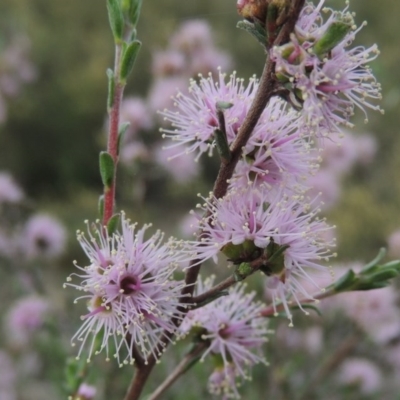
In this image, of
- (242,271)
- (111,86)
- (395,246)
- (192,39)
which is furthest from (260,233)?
(192,39)

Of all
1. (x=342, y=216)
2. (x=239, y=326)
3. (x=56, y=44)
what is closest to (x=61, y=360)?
(x=239, y=326)

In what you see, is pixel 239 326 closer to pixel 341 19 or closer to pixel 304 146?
pixel 304 146

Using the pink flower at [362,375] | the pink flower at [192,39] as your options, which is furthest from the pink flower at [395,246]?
the pink flower at [192,39]

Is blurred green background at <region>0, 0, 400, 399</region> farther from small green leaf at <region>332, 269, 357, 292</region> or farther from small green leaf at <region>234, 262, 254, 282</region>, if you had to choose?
small green leaf at <region>234, 262, 254, 282</region>

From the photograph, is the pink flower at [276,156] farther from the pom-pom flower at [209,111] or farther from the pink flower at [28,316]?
the pink flower at [28,316]

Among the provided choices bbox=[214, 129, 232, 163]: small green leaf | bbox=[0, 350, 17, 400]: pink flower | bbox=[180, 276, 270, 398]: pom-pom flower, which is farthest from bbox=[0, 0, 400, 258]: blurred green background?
bbox=[214, 129, 232, 163]: small green leaf

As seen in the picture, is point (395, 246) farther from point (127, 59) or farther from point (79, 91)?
point (79, 91)
